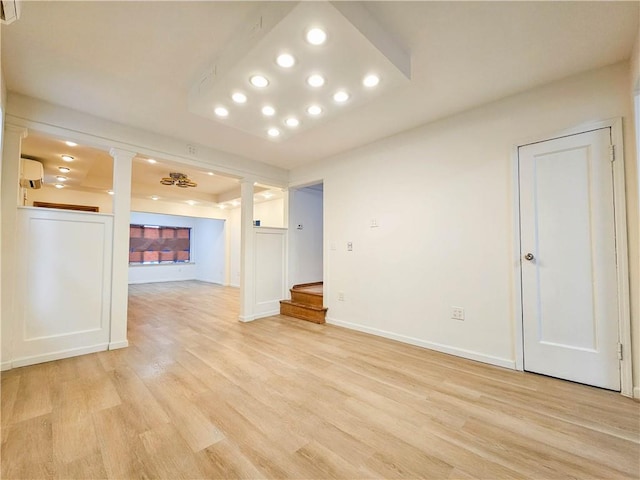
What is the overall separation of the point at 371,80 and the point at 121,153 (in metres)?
2.77

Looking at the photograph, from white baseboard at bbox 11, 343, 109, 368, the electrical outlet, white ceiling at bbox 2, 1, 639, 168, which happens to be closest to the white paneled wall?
white baseboard at bbox 11, 343, 109, 368

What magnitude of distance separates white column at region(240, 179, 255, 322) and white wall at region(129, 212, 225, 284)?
4.70 m

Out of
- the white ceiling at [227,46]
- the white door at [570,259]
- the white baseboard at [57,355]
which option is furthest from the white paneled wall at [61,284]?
the white door at [570,259]

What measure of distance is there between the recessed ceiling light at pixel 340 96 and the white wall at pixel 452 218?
129cm

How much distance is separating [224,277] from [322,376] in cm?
663

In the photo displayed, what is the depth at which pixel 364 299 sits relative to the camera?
350cm

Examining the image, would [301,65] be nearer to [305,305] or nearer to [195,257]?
[305,305]

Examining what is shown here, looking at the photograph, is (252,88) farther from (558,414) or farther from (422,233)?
(558,414)

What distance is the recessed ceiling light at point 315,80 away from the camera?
73.2 inches

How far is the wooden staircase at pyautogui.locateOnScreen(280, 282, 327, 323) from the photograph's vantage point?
13.0 ft

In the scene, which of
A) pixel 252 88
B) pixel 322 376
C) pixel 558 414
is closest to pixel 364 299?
pixel 322 376

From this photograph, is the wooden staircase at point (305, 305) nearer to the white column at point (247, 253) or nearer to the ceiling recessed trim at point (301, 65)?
the white column at point (247, 253)

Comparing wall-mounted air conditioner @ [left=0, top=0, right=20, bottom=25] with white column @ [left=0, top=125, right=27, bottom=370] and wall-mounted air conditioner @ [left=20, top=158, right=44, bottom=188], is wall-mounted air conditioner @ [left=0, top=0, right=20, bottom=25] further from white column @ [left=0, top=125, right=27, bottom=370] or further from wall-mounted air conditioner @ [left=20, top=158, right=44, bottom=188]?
wall-mounted air conditioner @ [left=20, top=158, right=44, bottom=188]

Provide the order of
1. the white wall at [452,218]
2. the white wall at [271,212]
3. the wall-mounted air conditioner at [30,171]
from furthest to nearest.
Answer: the white wall at [271,212] → the wall-mounted air conditioner at [30,171] → the white wall at [452,218]
